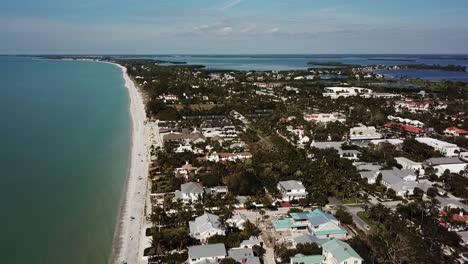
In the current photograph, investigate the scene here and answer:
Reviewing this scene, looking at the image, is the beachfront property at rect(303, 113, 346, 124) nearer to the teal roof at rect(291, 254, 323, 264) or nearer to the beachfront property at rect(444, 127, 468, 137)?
the beachfront property at rect(444, 127, 468, 137)

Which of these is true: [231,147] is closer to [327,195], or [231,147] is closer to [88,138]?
[327,195]

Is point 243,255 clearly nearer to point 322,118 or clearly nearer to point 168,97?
point 322,118

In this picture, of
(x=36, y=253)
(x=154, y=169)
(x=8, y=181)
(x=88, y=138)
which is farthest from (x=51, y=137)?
(x=36, y=253)

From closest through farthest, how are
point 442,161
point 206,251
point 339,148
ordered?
1. point 206,251
2. point 442,161
3. point 339,148

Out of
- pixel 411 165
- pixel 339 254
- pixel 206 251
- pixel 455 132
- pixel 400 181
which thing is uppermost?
pixel 339 254

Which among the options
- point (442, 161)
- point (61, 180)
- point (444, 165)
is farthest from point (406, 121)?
point (61, 180)
